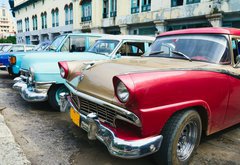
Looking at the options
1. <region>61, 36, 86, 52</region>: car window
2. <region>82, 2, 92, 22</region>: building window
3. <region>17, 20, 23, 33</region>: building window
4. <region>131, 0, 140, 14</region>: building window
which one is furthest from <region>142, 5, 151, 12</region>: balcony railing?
<region>17, 20, 23, 33</region>: building window

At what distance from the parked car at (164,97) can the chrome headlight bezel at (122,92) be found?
10 mm

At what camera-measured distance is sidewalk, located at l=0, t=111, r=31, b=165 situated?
2881 millimetres

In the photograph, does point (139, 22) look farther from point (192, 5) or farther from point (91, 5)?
point (91, 5)

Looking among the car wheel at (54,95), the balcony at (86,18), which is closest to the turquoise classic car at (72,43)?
the car wheel at (54,95)

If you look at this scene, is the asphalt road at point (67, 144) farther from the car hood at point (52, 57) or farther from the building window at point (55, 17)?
the building window at point (55, 17)

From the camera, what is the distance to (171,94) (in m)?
2.50

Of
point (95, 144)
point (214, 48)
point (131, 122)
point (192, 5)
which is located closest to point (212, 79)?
point (214, 48)

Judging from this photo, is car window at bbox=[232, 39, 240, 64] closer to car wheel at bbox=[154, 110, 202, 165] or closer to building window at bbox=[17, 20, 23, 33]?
car wheel at bbox=[154, 110, 202, 165]

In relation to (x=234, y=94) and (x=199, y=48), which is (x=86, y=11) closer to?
(x=199, y=48)

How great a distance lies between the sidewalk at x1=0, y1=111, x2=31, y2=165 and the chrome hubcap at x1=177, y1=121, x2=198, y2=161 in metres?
1.86

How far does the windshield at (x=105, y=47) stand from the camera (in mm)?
5805

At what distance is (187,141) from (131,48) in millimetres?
3489

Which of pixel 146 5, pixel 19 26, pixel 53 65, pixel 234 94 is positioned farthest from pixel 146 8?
pixel 19 26

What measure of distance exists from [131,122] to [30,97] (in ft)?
9.90
